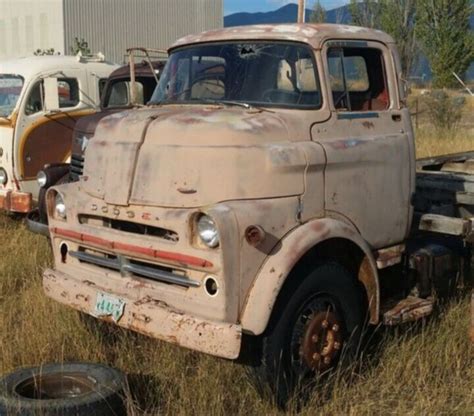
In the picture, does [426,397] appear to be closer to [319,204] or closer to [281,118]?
[319,204]

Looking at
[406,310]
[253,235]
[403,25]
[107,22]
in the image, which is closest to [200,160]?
[253,235]

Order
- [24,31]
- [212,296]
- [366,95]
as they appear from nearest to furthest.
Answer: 1. [212,296]
2. [366,95]
3. [24,31]

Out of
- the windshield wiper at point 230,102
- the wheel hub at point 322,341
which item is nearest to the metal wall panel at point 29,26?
the windshield wiper at point 230,102

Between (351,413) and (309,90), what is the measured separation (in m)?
1.96

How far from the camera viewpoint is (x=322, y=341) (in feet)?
15.0

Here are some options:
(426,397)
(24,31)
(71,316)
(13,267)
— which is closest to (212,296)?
(426,397)

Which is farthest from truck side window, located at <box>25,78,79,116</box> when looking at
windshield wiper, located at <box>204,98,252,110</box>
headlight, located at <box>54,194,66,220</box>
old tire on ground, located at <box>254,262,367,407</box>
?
old tire on ground, located at <box>254,262,367,407</box>

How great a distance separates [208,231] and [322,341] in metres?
1.09

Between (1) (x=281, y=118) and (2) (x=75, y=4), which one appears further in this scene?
(2) (x=75, y=4)

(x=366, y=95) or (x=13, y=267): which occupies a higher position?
(x=366, y=95)

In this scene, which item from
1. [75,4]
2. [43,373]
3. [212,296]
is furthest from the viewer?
[75,4]

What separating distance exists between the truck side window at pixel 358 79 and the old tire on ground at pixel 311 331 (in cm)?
115

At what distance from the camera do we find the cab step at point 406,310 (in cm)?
494

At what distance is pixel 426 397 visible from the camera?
14.9ft
